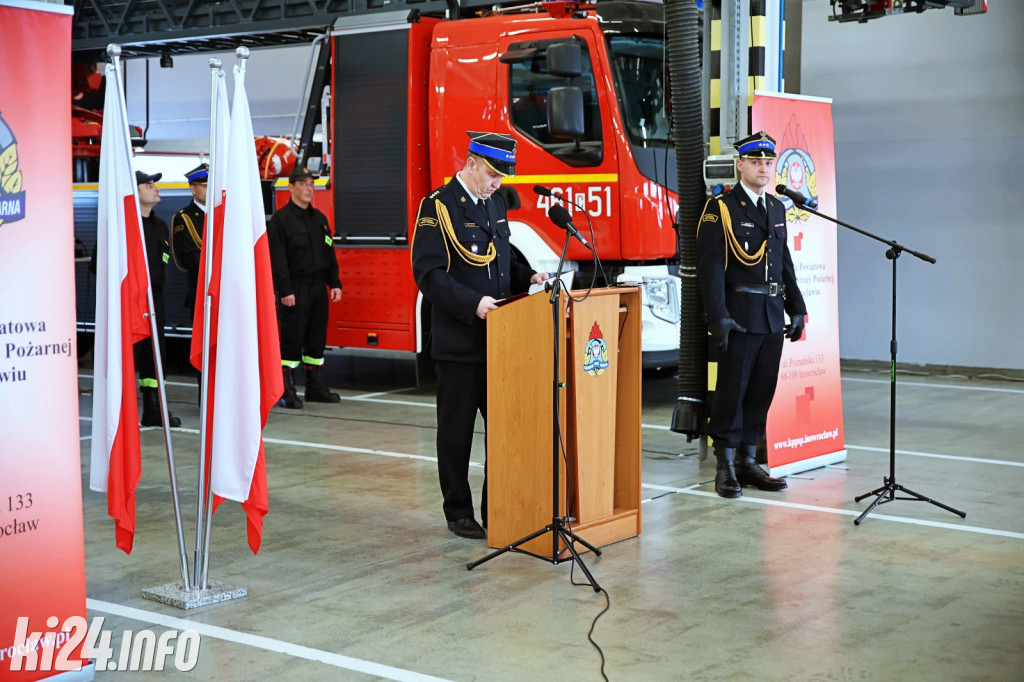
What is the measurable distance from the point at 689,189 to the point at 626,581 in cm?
283

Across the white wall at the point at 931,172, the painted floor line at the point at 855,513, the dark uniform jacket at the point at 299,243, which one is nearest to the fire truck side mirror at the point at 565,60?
the dark uniform jacket at the point at 299,243

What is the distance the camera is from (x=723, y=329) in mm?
5938

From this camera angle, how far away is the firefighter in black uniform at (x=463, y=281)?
508 centimetres

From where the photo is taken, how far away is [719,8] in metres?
6.88

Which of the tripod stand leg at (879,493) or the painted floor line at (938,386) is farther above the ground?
the painted floor line at (938,386)

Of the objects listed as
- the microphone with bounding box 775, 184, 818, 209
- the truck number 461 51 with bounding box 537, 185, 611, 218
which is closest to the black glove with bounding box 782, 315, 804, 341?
the microphone with bounding box 775, 184, 818, 209

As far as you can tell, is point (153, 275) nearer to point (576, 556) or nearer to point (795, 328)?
point (795, 328)

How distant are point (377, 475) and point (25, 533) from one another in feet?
11.2

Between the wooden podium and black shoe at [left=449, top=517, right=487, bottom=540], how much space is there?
0.60ft

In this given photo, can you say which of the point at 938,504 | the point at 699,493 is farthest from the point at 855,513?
the point at 699,493

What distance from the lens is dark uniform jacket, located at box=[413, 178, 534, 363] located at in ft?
16.7

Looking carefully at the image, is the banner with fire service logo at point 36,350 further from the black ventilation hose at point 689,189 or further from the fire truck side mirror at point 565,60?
the fire truck side mirror at point 565,60

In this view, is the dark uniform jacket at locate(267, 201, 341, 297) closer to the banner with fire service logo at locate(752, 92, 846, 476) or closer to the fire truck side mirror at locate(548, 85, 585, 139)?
the fire truck side mirror at locate(548, 85, 585, 139)

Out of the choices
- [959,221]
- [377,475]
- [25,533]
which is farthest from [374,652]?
[959,221]
